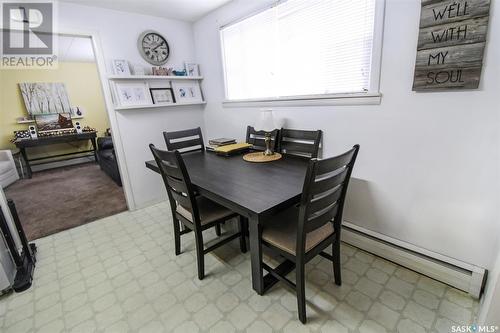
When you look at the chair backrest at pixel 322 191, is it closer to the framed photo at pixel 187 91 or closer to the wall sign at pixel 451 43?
the wall sign at pixel 451 43

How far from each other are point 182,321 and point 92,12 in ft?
9.48

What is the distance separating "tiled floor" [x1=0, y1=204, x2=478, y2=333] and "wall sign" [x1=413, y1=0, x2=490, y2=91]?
1253 millimetres

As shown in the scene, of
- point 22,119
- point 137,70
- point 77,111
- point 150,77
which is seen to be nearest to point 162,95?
point 150,77

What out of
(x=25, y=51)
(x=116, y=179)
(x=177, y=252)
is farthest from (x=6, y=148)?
(x=177, y=252)

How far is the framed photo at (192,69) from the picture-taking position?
120 inches

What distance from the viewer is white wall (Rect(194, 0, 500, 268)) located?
1.29 m

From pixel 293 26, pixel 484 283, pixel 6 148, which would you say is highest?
pixel 293 26

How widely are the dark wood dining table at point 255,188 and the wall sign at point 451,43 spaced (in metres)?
0.93

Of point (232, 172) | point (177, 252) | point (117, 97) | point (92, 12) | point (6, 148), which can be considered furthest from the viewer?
point (6, 148)

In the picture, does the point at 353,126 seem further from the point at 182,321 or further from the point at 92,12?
the point at 92,12

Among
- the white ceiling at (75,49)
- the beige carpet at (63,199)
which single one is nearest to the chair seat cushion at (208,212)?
the beige carpet at (63,199)

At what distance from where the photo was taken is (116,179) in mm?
3885

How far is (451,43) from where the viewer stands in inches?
49.6

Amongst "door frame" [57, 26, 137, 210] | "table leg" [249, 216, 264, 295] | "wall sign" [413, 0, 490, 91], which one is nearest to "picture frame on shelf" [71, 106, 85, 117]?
"door frame" [57, 26, 137, 210]
